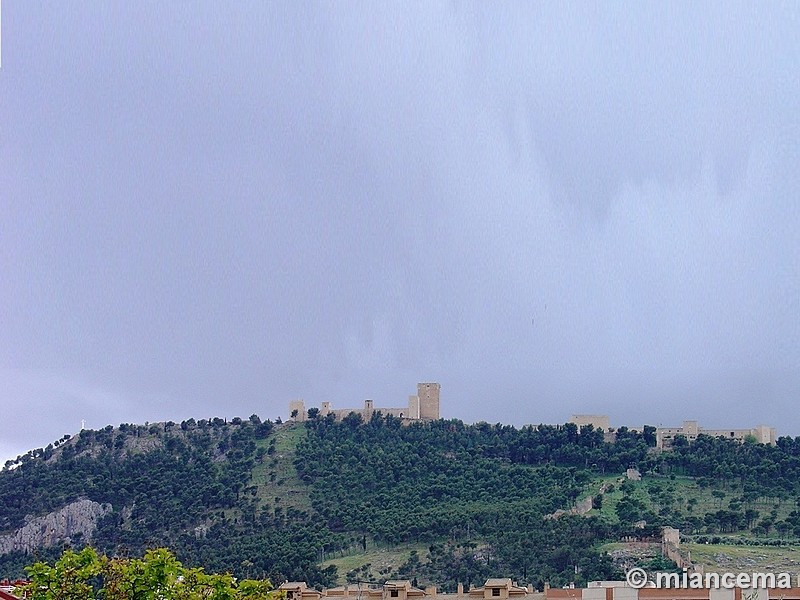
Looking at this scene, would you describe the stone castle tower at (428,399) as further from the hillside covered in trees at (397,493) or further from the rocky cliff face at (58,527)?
the rocky cliff face at (58,527)

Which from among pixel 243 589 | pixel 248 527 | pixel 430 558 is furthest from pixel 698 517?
pixel 243 589

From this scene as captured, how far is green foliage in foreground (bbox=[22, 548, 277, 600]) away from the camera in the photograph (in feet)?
143

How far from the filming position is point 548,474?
422ft

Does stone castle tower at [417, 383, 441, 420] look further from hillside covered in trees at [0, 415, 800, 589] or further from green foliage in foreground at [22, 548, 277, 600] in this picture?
green foliage in foreground at [22, 548, 277, 600]

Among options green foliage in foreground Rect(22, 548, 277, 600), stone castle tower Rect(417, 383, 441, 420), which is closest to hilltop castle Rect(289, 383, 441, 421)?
stone castle tower Rect(417, 383, 441, 420)

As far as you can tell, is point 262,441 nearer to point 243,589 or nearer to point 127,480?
point 127,480

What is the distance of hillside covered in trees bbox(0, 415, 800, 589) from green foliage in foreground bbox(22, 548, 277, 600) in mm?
54787

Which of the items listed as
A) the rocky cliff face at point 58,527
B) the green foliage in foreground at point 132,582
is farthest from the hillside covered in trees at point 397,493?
the green foliage in foreground at point 132,582

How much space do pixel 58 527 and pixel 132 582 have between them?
89442 millimetres

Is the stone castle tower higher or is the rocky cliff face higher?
the stone castle tower

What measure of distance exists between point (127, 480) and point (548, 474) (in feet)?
126

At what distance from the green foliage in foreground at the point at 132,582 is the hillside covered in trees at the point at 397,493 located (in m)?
54.8

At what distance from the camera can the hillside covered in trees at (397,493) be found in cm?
10775

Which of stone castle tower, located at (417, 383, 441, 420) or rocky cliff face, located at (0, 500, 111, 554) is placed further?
stone castle tower, located at (417, 383, 441, 420)
